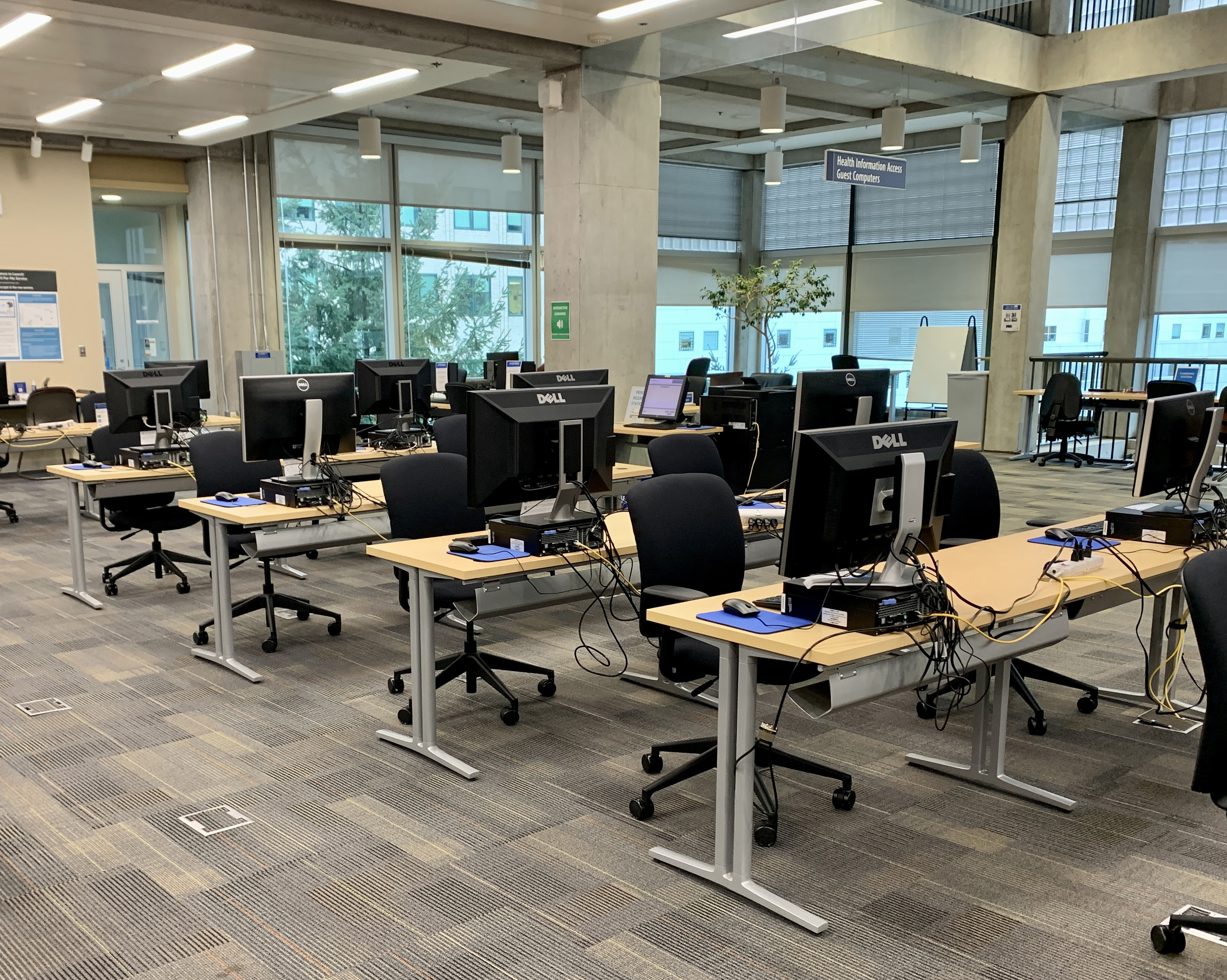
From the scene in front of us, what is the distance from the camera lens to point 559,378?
5.77 meters

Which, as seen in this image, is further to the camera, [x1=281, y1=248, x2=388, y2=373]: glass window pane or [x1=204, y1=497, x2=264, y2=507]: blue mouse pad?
[x1=281, y1=248, x2=388, y2=373]: glass window pane

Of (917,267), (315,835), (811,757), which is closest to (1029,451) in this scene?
(917,267)

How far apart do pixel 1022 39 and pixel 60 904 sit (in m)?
12.0

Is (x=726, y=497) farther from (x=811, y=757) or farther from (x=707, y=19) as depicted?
(x=707, y=19)

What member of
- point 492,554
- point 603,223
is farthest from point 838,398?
point 603,223

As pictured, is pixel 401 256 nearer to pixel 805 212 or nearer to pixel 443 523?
pixel 805 212

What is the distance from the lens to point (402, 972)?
8.16 ft

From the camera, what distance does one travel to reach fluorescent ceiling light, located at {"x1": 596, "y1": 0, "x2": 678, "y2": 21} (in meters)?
6.91

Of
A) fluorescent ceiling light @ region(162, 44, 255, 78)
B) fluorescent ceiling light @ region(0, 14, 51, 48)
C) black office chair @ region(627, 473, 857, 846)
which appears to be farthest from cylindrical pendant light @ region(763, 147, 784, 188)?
black office chair @ region(627, 473, 857, 846)

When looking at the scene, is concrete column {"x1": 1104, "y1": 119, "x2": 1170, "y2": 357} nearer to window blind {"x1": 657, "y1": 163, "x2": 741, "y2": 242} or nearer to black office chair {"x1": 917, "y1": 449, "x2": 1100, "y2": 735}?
window blind {"x1": 657, "y1": 163, "x2": 741, "y2": 242}

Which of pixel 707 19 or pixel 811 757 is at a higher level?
pixel 707 19

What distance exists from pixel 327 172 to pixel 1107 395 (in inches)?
372

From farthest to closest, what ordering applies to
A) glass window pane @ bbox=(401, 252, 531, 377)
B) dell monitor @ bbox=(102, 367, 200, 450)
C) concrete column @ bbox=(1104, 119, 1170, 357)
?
1. glass window pane @ bbox=(401, 252, 531, 377)
2. concrete column @ bbox=(1104, 119, 1170, 357)
3. dell monitor @ bbox=(102, 367, 200, 450)

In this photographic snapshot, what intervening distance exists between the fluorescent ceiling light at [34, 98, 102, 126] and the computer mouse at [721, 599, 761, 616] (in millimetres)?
8752
